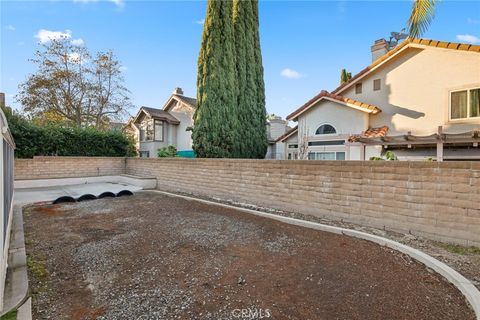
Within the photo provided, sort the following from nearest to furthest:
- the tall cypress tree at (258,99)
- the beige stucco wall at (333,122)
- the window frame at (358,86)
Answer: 1. the beige stucco wall at (333,122)
2. the window frame at (358,86)
3. the tall cypress tree at (258,99)

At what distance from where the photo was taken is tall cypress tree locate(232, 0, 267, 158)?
12.5 meters

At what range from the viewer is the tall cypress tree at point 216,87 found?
38.1 ft

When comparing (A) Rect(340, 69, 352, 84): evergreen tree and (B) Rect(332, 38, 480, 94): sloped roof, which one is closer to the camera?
(B) Rect(332, 38, 480, 94): sloped roof

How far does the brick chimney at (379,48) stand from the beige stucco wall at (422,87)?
277cm

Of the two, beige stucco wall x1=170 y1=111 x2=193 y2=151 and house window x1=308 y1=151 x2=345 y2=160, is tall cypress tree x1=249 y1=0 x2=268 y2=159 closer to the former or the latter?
house window x1=308 y1=151 x2=345 y2=160

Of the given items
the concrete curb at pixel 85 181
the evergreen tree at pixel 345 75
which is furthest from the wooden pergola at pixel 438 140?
the concrete curb at pixel 85 181

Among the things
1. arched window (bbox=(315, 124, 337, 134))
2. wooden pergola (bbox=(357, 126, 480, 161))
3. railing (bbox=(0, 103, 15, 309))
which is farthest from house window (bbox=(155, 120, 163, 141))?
railing (bbox=(0, 103, 15, 309))

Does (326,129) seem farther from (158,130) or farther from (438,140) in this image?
(158,130)

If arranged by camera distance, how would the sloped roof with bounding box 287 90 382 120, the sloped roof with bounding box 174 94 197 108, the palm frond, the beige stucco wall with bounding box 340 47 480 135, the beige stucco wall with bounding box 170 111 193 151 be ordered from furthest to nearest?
the beige stucco wall with bounding box 170 111 193 151 → the sloped roof with bounding box 174 94 197 108 → the sloped roof with bounding box 287 90 382 120 → the beige stucco wall with bounding box 340 47 480 135 → the palm frond

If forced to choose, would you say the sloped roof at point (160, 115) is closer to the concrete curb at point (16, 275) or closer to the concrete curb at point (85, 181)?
the concrete curb at point (85, 181)

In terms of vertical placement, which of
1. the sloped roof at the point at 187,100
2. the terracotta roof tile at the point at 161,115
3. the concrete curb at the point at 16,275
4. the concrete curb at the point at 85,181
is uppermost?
the sloped roof at the point at 187,100

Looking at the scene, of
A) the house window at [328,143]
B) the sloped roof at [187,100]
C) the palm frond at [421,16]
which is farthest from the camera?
the sloped roof at [187,100]

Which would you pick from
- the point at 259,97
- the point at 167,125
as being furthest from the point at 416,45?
the point at 167,125

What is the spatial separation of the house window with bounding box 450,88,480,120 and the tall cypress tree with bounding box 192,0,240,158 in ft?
29.3
